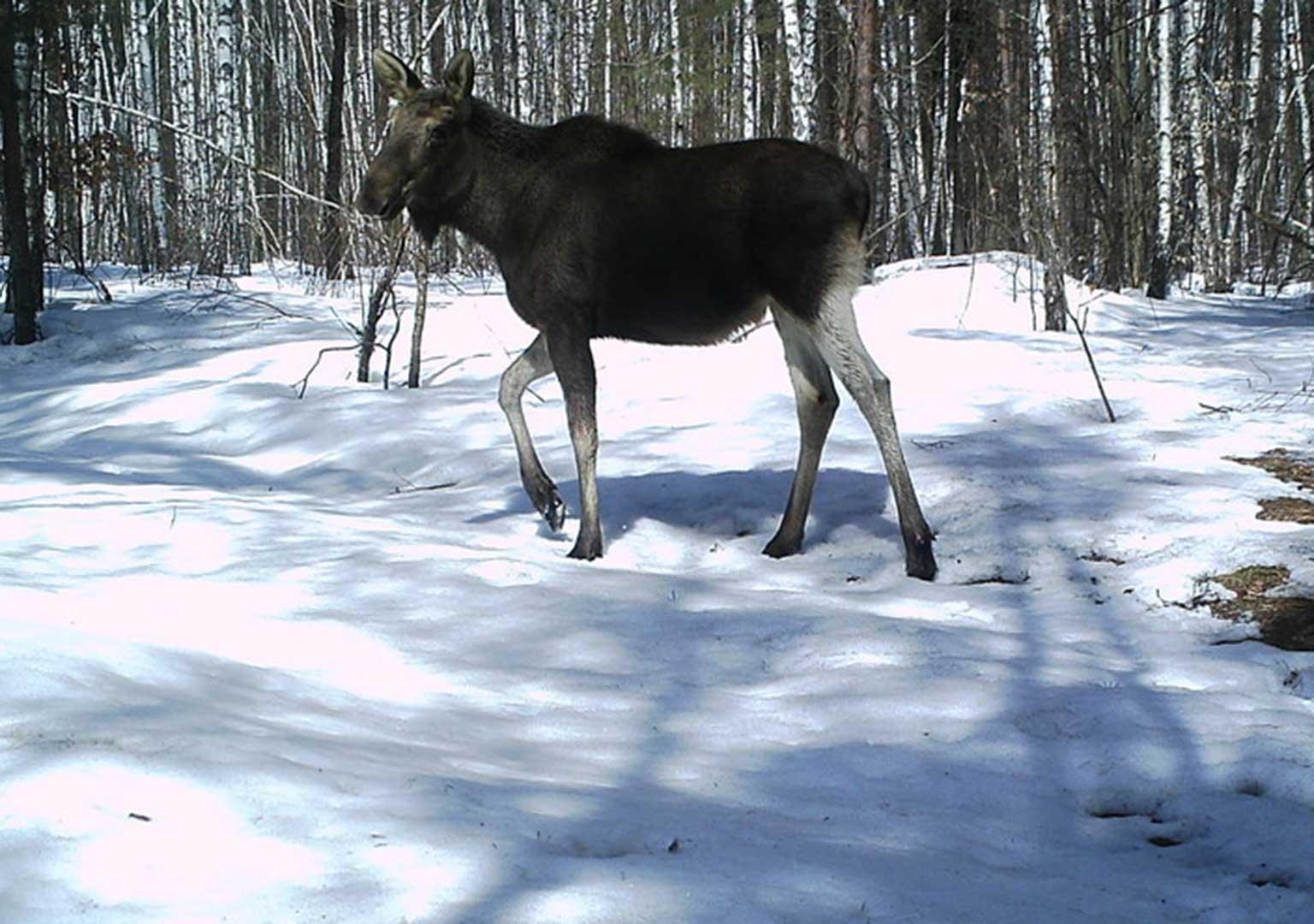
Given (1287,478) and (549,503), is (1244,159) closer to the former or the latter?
(1287,478)

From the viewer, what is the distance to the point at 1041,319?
15.2m

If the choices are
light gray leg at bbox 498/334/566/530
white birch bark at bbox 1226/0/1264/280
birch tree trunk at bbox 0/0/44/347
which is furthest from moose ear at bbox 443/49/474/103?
white birch bark at bbox 1226/0/1264/280

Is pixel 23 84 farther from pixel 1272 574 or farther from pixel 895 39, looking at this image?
pixel 895 39

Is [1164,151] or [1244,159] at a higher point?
[1244,159]

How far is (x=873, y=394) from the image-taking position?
6.04 meters

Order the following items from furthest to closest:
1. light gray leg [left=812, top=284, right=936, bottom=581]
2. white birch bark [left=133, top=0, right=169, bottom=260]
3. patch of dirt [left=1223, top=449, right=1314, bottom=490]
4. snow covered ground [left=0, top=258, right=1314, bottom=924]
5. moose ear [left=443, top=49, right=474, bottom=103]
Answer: white birch bark [left=133, top=0, right=169, bottom=260] → patch of dirt [left=1223, top=449, right=1314, bottom=490] → moose ear [left=443, top=49, right=474, bottom=103] → light gray leg [left=812, top=284, right=936, bottom=581] → snow covered ground [left=0, top=258, right=1314, bottom=924]

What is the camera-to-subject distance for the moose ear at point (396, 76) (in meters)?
6.50

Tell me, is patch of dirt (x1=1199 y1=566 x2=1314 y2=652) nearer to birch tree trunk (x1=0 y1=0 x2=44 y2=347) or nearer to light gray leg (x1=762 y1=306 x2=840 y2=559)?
light gray leg (x1=762 y1=306 x2=840 y2=559)

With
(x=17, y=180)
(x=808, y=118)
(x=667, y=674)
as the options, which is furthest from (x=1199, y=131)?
(x=667, y=674)

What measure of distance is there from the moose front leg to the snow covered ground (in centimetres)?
22

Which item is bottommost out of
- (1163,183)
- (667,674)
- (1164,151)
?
(667,674)

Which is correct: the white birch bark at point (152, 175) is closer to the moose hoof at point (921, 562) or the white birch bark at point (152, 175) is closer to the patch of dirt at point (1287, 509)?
the moose hoof at point (921, 562)

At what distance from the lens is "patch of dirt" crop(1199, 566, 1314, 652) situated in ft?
15.7

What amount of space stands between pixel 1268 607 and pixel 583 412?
119 inches
